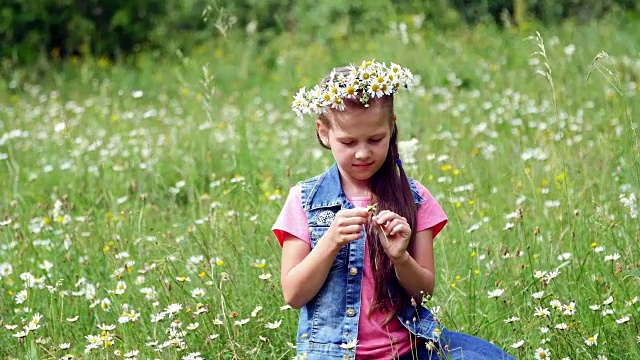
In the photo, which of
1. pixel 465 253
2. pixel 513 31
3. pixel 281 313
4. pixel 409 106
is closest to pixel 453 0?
pixel 513 31

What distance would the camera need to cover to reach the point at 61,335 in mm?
3234

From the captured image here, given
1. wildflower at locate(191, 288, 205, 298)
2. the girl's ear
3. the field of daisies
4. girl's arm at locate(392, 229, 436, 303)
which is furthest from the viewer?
wildflower at locate(191, 288, 205, 298)

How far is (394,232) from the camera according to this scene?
2.41 m

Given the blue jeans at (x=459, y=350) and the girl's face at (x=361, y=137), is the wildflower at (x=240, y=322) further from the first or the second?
the girl's face at (x=361, y=137)

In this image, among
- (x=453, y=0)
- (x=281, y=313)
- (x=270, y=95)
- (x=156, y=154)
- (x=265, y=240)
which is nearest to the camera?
(x=281, y=313)

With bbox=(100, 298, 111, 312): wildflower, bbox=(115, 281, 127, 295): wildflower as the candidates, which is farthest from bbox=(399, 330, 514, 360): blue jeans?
bbox=(100, 298, 111, 312): wildflower

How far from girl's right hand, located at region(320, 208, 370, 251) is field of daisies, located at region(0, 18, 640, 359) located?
44 centimetres

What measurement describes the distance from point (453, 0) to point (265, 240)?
284 inches

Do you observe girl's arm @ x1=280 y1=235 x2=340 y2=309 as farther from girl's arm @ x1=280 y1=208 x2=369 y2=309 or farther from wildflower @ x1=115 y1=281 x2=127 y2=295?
wildflower @ x1=115 y1=281 x2=127 y2=295

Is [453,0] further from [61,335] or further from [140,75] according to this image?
[61,335]

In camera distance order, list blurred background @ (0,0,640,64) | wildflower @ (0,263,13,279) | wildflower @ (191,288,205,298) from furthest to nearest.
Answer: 1. blurred background @ (0,0,640,64)
2. wildflower @ (0,263,13,279)
3. wildflower @ (191,288,205,298)

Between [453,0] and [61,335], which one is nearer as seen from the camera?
[61,335]

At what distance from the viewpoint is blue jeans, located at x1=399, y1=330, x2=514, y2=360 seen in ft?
8.64

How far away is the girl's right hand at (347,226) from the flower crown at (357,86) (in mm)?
266
